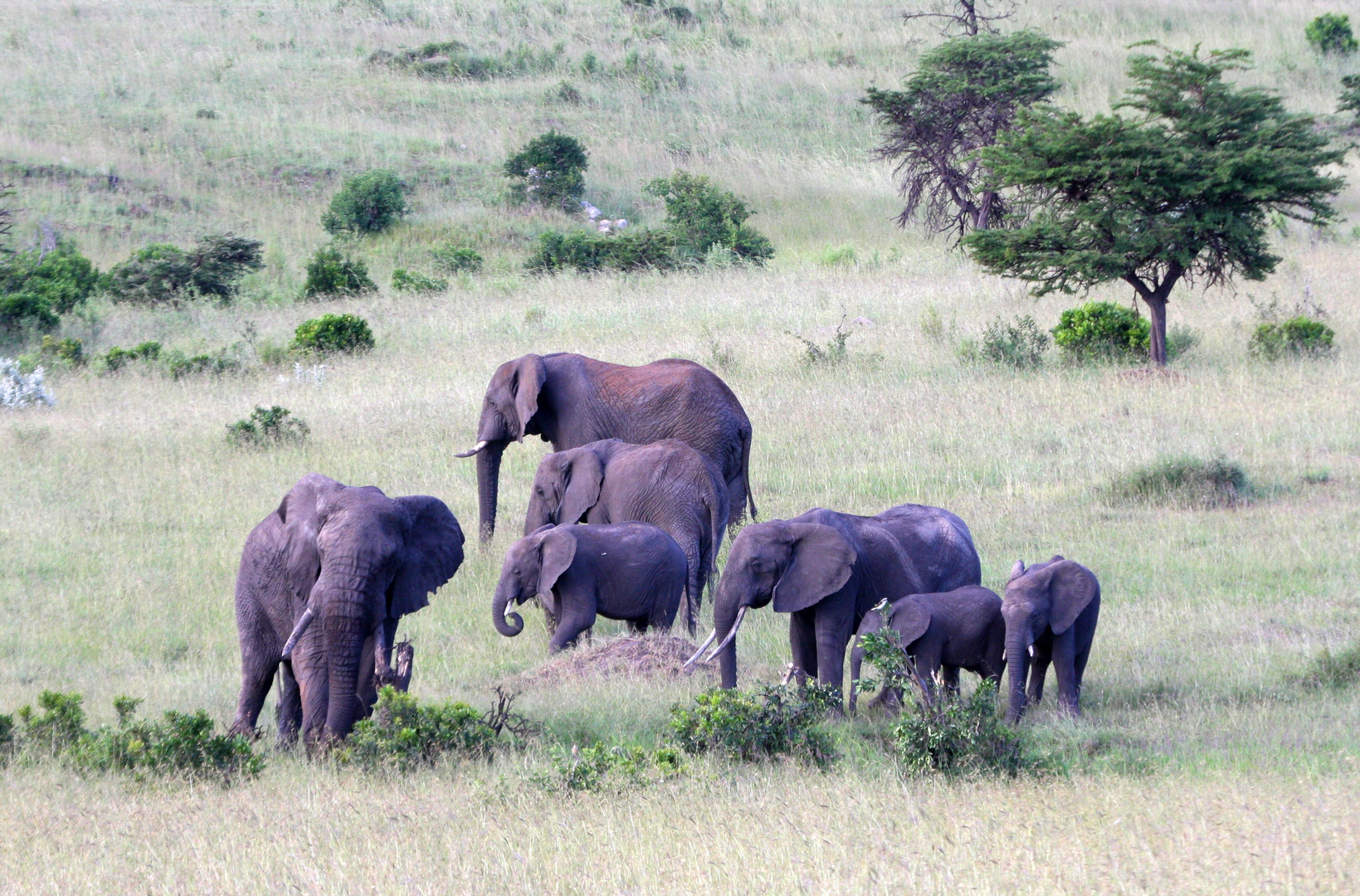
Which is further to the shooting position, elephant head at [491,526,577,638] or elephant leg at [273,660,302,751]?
elephant head at [491,526,577,638]

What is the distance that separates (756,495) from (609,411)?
1.90 m

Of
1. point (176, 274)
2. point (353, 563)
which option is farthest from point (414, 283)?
point (353, 563)

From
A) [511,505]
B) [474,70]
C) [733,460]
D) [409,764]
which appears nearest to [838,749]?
[409,764]

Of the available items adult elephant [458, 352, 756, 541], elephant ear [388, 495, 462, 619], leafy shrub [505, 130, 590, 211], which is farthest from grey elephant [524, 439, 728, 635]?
leafy shrub [505, 130, 590, 211]

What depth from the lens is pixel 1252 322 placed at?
20.0m

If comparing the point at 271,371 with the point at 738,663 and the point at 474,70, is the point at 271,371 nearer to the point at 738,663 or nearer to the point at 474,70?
the point at 738,663

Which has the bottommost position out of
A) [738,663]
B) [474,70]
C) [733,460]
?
[738,663]

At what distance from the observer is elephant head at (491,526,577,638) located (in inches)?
353

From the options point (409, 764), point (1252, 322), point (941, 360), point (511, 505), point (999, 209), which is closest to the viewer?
point (409, 764)

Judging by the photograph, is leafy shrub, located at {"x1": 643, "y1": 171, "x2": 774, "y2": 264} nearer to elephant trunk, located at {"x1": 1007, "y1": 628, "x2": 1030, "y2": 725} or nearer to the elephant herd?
the elephant herd

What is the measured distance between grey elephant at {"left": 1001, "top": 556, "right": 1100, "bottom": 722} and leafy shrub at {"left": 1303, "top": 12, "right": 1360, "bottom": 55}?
149 ft

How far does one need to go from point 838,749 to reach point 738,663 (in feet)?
7.11

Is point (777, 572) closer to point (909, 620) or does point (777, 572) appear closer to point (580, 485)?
point (909, 620)

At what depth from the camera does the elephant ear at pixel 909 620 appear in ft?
25.3
